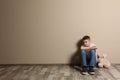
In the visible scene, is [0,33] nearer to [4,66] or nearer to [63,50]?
[4,66]

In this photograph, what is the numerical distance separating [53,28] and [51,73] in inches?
40.9

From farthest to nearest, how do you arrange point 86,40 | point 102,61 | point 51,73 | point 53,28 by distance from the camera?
point 53,28, point 102,61, point 86,40, point 51,73

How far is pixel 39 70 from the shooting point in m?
4.12

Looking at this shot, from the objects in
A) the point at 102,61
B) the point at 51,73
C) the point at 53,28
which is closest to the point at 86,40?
the point at 102,61

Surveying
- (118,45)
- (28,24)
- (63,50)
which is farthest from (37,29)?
(118,45)

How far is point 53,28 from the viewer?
177 inches

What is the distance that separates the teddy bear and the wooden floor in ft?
0.34

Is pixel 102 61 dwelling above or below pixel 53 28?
below

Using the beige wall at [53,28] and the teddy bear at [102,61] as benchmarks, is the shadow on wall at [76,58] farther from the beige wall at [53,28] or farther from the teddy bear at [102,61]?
the teddy bear at [102,61]

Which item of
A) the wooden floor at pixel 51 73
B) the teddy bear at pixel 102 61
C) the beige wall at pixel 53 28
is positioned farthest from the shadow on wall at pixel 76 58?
the teddy bear at pixel 102 61

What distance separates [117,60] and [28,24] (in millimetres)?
2024

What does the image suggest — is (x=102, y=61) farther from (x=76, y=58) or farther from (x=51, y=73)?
(x=51, y=73)

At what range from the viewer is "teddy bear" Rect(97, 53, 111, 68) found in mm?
4258

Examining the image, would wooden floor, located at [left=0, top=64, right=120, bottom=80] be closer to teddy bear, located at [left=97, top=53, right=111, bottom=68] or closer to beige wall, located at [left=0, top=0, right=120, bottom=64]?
teddy bear, located at [left=97, top=53, right=111, bottom=68]
